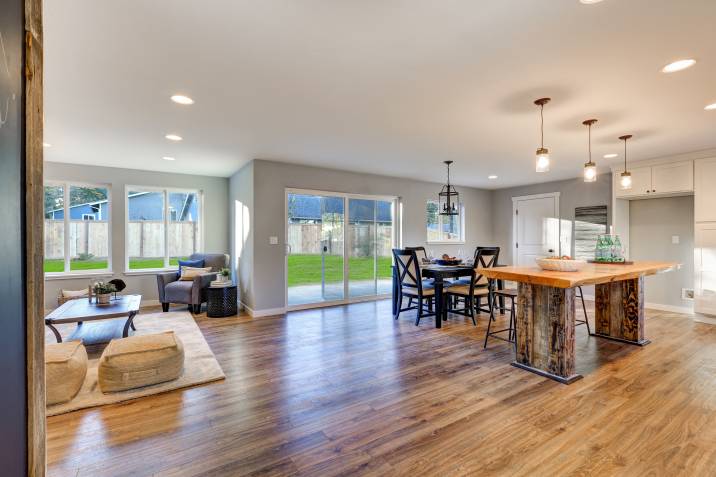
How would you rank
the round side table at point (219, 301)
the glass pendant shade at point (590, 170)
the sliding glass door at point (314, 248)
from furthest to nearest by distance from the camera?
the sliding glass door at point (314, 248), the round side table at point (219, 301), the glass pendant shade at point (590, 170)

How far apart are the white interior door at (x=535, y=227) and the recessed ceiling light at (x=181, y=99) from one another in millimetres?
6601

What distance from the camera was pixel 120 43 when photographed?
218 centimetres

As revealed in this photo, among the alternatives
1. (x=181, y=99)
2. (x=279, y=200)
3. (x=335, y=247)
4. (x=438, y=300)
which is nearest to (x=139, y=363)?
(x=181, y=99)

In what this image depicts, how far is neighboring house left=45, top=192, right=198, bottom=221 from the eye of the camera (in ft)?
19.3

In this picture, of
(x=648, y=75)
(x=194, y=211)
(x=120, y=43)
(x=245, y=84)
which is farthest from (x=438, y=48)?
(x=194, y=211)

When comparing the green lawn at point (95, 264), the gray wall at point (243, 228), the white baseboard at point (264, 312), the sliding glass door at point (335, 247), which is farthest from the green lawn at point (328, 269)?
the green lawn at point (95, 264)

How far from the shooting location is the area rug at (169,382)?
8.39 ft

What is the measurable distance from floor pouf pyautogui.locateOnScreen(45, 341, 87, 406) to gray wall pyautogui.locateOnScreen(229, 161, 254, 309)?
2747 mm

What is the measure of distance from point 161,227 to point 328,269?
329 cm

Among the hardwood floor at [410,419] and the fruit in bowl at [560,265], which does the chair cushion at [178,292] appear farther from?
the fruit in bowl at [560,265]

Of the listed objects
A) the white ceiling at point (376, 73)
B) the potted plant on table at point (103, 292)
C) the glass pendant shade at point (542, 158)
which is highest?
the white ceiling at point (376, 73)

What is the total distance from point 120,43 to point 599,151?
18.3ft

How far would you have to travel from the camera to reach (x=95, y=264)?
5996mm

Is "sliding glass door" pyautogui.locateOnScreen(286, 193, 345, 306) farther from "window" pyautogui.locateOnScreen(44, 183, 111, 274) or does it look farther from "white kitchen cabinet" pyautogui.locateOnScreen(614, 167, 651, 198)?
"white kitchen cabinet" pyautogui.locateOnScreen(614, 167, 651, 198)
